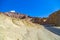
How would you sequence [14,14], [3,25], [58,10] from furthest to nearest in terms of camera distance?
[58,10], [14,14], [3,25]

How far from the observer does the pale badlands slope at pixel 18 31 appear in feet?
9.91

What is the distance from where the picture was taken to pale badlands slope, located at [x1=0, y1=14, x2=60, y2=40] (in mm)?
3021

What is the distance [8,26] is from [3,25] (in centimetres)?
11

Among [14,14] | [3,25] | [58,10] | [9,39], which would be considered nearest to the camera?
[9,39]

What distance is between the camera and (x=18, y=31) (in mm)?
3205

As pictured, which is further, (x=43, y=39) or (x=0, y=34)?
(x=43, y=39)

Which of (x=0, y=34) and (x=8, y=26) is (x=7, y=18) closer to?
(x=8, y=26)

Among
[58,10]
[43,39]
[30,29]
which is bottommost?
[43,39]

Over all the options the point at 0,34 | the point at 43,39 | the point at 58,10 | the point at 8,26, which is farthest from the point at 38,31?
the point at 58,10

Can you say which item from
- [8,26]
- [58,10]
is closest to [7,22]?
Answer: [8,26]

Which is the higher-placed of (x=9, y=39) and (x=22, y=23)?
(x=22, y=23)

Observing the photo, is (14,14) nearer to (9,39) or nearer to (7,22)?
(7,22)

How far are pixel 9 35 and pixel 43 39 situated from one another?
2.89 feet

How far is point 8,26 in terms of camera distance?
3.21 meters
